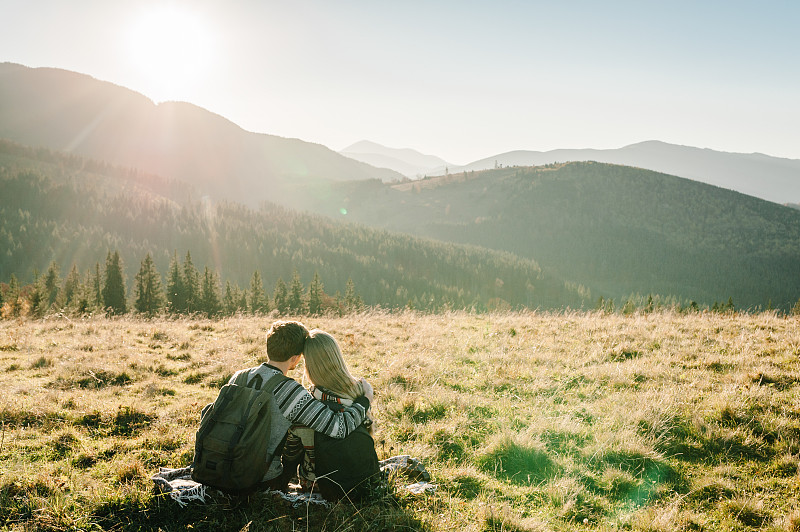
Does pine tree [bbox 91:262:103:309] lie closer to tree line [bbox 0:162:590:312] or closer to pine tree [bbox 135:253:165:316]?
pine tree [bbox 135:253:165:316]

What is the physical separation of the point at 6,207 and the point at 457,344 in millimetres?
195099

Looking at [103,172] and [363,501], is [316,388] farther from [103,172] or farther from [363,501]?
[103,172]

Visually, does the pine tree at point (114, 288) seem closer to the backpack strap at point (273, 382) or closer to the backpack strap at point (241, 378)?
the backpack strap at point (241, 378)

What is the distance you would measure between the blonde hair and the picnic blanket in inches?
44.2

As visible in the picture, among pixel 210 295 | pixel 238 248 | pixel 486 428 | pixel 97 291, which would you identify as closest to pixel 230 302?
pixel 210 295

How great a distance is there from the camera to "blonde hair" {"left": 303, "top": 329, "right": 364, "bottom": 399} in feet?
14.3

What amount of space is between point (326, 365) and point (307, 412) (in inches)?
20.1

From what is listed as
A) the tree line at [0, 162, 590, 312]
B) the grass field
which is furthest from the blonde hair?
the tree line at [0, 162, 590, 312]

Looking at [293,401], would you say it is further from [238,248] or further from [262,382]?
[238,248]

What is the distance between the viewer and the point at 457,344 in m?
11.0

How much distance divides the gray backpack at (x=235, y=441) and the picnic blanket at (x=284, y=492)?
408mm

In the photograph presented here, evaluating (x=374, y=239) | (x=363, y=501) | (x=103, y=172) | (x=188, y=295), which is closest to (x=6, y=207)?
(x=103, y=172)

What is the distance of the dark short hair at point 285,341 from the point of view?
14.2 feet

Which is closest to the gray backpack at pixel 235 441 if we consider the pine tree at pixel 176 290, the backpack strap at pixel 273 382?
the backpack strap at pixel 273 382
